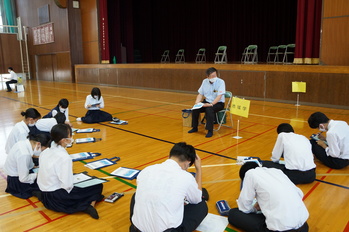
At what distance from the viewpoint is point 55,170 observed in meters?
2.61

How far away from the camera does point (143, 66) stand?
506 inches

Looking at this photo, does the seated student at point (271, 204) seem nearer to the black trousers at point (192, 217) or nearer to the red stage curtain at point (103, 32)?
the black trousers at point (192, 217)

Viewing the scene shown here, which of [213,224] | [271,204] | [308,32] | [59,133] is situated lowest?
[213,224]

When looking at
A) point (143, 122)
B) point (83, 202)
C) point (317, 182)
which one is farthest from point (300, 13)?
point (83, 202)

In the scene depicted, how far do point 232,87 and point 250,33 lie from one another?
726cm

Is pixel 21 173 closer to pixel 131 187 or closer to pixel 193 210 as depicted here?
pixel 131 187

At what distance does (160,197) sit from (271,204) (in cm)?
82

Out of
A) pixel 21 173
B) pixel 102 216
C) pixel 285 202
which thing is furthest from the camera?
pixel 21 173

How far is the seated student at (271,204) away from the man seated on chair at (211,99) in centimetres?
298

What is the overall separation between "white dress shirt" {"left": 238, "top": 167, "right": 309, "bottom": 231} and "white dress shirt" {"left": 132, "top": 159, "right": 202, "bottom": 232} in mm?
539

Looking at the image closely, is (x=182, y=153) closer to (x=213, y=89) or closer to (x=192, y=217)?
(x=192, y=217)

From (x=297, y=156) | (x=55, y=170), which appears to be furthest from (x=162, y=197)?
(x=297, y=156)

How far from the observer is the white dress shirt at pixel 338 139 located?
344 cm

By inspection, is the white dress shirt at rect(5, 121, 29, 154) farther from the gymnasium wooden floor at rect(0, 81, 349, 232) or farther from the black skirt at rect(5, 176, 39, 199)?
the black skirt at rect(5, 176, 39, 199)
